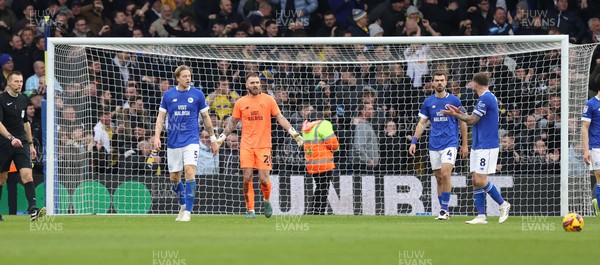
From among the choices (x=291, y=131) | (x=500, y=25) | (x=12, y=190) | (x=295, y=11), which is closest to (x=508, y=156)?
(x=500, y=25)

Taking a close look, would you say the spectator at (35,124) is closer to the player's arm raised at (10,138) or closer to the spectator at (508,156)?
the player's arm raised at (10,138)

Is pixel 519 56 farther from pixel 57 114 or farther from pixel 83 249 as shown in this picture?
pixel 83 249

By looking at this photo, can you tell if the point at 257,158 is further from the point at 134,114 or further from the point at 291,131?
the point at 134,114

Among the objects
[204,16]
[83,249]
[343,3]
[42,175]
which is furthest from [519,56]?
[83,249]

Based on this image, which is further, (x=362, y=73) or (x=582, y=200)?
(x=362, y=73)

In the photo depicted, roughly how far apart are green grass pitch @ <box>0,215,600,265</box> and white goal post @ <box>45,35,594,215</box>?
388cm

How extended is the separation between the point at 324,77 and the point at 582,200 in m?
5.56

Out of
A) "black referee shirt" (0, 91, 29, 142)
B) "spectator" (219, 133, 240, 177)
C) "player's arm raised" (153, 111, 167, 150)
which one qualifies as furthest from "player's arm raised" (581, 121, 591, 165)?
"black referee shirt" (0, 91, 29, 142)

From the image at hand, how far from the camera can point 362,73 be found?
863 inches

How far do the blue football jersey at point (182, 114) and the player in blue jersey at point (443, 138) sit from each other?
3.48 m

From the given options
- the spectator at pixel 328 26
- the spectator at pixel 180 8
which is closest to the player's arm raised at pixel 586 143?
the spectator at pixel 328 26

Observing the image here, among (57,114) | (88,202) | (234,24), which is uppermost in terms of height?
(234,24)

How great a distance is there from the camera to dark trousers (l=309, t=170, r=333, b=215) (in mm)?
20656

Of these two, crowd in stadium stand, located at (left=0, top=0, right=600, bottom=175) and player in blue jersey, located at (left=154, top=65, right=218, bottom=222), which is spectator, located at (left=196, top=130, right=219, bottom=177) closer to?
crowd in stadium stand, located at (left=0, top=0, right=600, bottom=175)
